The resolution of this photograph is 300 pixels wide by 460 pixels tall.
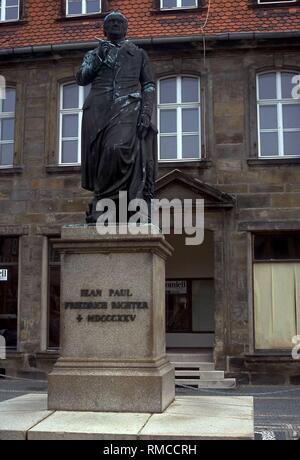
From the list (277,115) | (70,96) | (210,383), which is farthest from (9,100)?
(210,383)

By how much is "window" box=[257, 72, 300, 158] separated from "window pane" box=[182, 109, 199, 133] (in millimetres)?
1553

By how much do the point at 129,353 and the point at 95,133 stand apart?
2232mm

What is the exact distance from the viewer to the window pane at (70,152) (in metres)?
17.9

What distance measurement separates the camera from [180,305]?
20094mm

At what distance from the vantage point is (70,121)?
59.3 ft

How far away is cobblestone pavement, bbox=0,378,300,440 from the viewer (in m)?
8.93

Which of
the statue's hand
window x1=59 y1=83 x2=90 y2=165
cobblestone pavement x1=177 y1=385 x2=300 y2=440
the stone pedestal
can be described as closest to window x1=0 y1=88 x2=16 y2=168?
window x1=59 y1=83 x2=90 y2=165

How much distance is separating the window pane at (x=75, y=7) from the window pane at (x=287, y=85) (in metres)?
5.74

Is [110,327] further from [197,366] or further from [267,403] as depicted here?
[197,366]

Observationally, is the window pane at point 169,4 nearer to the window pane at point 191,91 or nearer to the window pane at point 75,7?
the window pane at point 191,91

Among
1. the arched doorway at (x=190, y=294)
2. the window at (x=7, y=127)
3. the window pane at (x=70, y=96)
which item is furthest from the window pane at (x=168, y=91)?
the arched doorway at (x=190, y=294)

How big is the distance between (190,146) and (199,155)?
365mm
